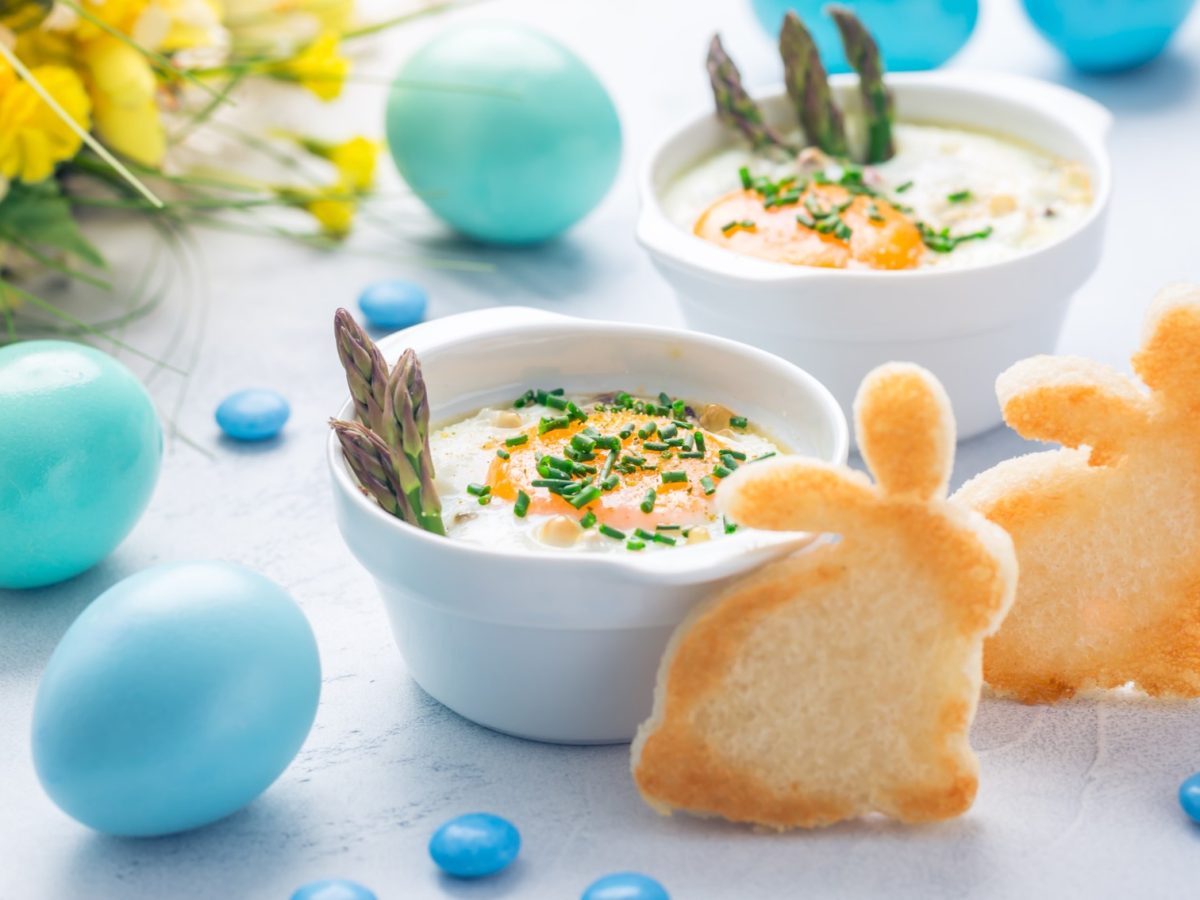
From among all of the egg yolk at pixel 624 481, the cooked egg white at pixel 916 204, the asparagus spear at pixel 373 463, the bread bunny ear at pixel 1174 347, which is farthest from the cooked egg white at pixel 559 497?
the cooked egg white at pixel 916 204

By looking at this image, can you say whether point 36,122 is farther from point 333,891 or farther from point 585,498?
point 333,891

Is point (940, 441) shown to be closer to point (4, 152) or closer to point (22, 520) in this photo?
point (22, 520)

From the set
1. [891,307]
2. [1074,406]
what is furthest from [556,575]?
[891,307]

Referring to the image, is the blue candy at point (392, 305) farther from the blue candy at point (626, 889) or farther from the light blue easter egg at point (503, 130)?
the blue candy at point (626, 889)

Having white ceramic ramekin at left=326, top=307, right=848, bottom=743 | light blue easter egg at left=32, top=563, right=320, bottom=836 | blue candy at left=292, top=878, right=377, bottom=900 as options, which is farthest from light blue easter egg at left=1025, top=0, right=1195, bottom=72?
blue candy at left=292, top=878, right=377, bottom=900

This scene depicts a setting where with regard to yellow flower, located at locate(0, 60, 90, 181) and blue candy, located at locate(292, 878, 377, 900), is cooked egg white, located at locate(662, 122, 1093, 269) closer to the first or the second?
yellow flower, located at locate(0, 60, 90, 181)

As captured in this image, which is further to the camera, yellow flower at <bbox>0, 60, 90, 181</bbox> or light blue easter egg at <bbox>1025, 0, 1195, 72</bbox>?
light blue easter egg at <bbox>1025, 0, 1195, 72</bbox>
